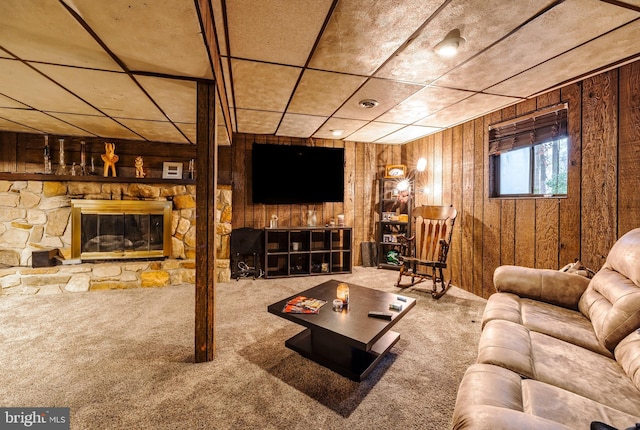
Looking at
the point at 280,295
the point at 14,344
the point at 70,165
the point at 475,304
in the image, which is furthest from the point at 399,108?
the point at 70,165

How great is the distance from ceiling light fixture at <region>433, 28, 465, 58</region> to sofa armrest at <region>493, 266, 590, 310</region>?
1727mm

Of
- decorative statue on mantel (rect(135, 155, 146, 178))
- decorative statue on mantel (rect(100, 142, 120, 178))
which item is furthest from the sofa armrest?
decorative statue on mantel (rect(100, 142, 120, 178))

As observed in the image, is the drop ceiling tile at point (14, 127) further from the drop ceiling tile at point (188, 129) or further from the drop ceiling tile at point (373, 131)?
the drop ceiling tile at point (373, 131)

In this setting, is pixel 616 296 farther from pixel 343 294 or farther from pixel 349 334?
pixel 343 294

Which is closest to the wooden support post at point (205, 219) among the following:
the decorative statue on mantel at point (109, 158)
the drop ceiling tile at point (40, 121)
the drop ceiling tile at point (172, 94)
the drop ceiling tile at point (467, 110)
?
the drop ceiling tile at point (172, 94)

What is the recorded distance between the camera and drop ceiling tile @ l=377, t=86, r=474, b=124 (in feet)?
8.54

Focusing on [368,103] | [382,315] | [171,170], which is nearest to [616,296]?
[382,315]

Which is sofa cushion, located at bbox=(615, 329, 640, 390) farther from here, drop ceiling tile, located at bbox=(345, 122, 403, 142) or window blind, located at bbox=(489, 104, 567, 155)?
drop ceiling tile, located at bbox=(345, 122, 403, 142)

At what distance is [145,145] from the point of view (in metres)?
4.11

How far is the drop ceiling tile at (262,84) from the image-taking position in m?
2.15

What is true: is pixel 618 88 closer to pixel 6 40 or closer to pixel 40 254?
pixel 6 40

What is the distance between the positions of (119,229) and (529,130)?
5182mm

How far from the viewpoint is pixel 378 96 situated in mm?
2695

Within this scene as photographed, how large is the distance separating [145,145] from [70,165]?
3.30 ft
